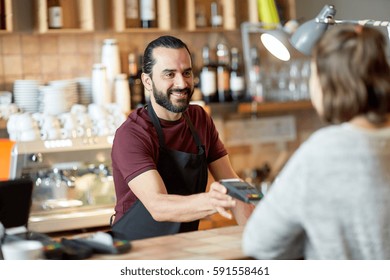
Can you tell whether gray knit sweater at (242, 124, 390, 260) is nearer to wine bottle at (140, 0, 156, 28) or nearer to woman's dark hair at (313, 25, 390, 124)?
woman's dark hair at (313, 25, 390, 124)

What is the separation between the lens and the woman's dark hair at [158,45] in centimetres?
214

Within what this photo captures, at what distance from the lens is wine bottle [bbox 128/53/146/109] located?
311 centimetres

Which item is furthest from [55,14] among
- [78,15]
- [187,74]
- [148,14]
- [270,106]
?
[270,106]

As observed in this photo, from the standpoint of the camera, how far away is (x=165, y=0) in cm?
314

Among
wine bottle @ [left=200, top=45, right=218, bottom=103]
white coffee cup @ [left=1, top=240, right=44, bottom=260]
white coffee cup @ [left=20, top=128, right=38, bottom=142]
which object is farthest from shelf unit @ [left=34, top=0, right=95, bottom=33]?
white coffee cup @ [left=1, top=240, right=44, bottom=260]

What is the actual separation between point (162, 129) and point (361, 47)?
2.83ft

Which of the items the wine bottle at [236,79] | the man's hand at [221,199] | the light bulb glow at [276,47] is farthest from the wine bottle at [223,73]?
the man's hand at [221,199]

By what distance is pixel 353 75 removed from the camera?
1.34 metres

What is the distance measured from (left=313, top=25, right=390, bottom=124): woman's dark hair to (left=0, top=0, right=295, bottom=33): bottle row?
64.5 inches

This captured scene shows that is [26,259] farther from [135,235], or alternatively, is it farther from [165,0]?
[165,0]

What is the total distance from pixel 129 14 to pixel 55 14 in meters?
0.31

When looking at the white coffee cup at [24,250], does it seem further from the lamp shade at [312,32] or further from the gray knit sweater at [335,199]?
the lamp shade at [312,32]

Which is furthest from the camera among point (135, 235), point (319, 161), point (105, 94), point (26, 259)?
Result: point (105, 94)

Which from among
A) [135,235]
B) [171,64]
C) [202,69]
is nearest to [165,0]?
[202,69]
